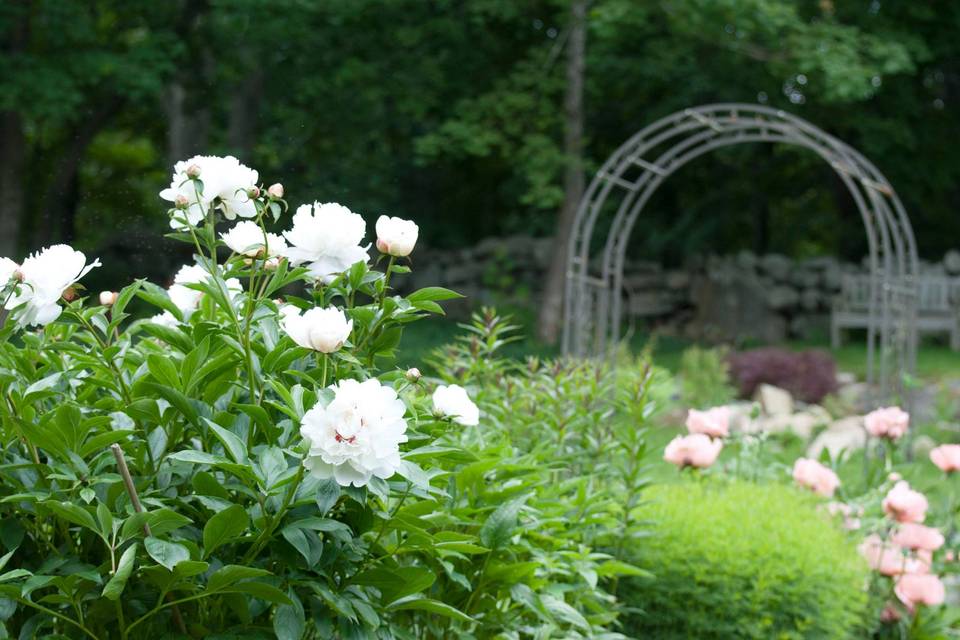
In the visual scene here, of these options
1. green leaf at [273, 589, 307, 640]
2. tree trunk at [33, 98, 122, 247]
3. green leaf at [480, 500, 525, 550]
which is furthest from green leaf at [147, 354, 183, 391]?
tree trunk at [33, 98, 122, 247]

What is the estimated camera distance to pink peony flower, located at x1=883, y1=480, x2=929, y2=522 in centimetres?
302

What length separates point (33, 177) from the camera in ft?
43.4

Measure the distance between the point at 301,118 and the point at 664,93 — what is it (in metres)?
4.62

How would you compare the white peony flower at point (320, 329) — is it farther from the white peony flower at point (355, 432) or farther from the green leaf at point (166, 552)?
the green leaf at point (166, 552)

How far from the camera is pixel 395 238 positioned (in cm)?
159

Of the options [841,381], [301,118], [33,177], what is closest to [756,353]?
[841,381]

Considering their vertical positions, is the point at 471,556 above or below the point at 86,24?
below

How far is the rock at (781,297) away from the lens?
12.0 m

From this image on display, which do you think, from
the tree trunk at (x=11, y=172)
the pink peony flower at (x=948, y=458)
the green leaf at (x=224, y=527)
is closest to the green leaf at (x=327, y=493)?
the green leaf at (x=224, y=527)

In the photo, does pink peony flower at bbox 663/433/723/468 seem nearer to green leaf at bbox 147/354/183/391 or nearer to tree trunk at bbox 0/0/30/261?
green leaf at bbox 147/354/183/391

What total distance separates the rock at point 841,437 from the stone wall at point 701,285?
489cm

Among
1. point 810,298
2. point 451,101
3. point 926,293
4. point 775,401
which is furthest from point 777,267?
point 775,401

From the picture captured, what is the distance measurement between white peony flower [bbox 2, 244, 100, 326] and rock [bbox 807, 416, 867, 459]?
500cm

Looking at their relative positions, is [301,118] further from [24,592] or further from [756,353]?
[24,592]
